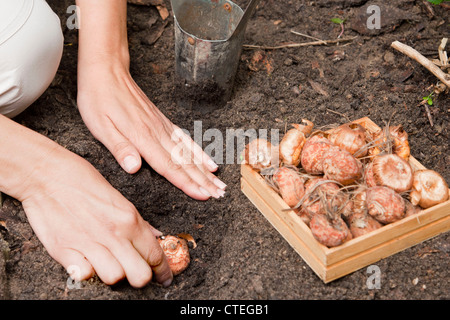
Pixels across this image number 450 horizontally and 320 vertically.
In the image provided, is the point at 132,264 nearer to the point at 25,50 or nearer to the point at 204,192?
the point at 204,192

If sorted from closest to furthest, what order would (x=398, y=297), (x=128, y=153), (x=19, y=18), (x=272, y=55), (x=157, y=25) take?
(x=398, y=297) → (x=19, y=18) → (x=128, y=153) → (x=272, y=55) → (x=157, y=25)

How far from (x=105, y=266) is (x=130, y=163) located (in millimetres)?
439

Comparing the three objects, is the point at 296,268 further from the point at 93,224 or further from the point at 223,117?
the point at 223,117

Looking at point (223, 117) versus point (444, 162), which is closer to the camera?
point (444, 162)

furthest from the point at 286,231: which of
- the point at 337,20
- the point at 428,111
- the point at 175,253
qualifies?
the point at 337,20

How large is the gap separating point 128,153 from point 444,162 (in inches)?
44.7

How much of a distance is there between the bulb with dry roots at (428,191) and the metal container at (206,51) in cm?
85

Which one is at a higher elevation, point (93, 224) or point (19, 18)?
point (19, 18)

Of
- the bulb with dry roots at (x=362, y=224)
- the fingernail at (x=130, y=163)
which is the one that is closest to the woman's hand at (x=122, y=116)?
the fingernail at (x=130, y=163)

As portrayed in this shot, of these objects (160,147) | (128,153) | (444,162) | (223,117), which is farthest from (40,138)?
(444,162)

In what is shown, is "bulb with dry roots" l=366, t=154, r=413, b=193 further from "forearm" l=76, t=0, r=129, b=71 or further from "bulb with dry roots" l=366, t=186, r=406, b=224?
"forearm" l=76, t=0, r=129, b=71

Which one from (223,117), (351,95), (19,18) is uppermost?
(19,18)

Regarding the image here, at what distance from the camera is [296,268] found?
149cm

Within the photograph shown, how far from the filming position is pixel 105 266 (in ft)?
4.50
